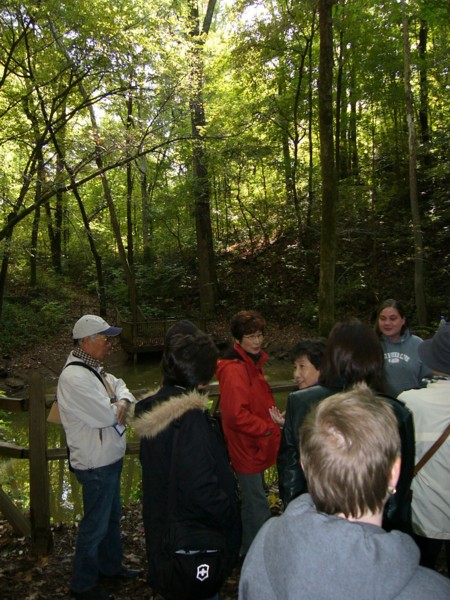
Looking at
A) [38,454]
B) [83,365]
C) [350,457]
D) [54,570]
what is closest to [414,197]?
[83,365]

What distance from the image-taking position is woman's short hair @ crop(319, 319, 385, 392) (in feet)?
7.39

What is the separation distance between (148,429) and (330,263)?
21.5ft

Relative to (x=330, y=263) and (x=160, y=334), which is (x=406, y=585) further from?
(x=160, y=334)

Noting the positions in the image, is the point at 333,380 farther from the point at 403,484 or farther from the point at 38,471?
the point at 38,471

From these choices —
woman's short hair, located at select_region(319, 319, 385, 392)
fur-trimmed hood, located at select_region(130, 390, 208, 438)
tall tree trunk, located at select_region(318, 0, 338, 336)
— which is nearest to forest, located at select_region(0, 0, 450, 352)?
tall tree trunk, located at select_region(318, 0, 338, 336)

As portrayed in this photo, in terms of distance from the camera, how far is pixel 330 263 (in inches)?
320

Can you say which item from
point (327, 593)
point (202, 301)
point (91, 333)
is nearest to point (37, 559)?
point (91, 333)

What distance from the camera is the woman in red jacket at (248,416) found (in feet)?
9.86

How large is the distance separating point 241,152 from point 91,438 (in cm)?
1201

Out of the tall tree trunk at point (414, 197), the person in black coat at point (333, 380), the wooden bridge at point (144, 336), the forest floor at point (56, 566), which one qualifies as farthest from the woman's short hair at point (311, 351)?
the wooden bridge at point (144, 336)

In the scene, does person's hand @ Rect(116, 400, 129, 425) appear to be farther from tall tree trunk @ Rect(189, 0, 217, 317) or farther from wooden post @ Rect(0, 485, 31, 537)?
tall tree trunk @ Rect(189, 0, 217, 317)

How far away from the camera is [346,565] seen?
41.7 inches

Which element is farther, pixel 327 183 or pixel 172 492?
pixel 327 183

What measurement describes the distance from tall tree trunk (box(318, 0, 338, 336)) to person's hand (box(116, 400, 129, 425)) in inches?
209
